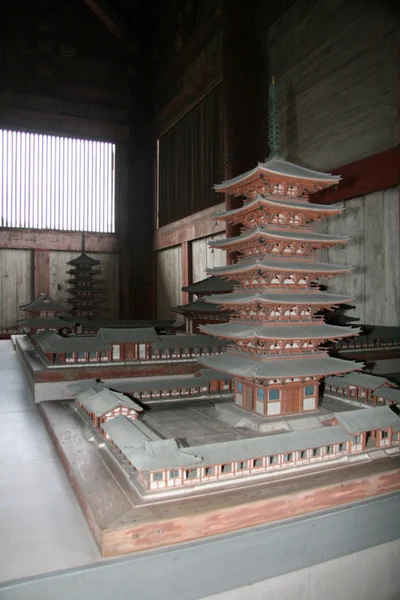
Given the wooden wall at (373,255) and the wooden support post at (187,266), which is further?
the wooden support post at (187,266)

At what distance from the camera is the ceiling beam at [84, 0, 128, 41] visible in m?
28.1

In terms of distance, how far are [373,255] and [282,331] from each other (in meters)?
8.12

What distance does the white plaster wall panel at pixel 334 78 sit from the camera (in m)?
15.5

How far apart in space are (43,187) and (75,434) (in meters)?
24.6

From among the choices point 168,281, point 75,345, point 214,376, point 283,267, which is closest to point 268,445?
point 283,267

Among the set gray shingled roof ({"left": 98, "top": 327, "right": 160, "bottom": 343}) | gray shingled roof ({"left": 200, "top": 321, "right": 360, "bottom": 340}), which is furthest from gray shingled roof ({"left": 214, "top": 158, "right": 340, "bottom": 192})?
gray shingled roof ({"left": 98, "top": 327, "right": 160, "bottom": 343})

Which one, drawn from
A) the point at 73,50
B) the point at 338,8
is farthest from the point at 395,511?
the point at 73,50

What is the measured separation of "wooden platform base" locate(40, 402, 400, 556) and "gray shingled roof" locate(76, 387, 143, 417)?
1012 millimetres

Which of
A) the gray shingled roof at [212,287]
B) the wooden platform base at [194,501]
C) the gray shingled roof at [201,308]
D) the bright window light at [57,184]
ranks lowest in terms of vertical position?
the wooden platform base at [194,501]

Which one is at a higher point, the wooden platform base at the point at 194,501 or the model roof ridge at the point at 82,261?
the model roof ridge at the point at 82,261

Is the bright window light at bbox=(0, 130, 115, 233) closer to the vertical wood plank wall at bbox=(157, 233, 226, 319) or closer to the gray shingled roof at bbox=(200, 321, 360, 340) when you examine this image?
the vertical wood plank wall at bbox=(157, 233, 226, 319)

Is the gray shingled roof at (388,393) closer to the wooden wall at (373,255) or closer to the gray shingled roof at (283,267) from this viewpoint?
the gray shingled roof at (283,267)


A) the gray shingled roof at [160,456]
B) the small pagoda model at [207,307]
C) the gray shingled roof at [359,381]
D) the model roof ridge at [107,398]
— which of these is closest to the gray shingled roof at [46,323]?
the small pagoda model at [207,307]

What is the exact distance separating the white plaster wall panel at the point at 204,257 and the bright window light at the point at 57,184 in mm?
8363
